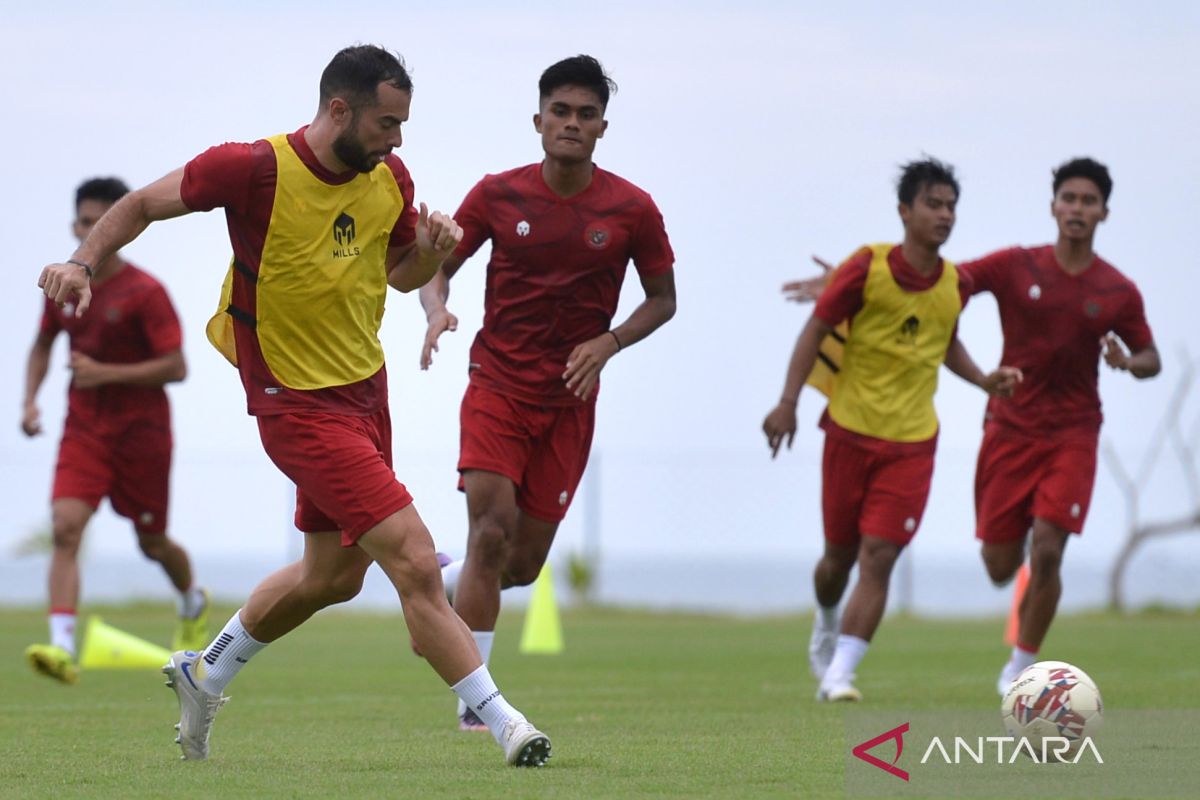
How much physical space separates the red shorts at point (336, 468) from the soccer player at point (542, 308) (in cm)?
190

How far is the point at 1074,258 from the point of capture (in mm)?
10844

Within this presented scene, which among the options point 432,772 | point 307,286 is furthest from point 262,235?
point 432,772

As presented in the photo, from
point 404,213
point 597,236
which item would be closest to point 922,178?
point 597,236

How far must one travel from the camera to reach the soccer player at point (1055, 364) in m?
10.6

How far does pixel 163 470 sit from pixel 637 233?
533cm

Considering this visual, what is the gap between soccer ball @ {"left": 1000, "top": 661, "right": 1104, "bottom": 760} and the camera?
6.54 m

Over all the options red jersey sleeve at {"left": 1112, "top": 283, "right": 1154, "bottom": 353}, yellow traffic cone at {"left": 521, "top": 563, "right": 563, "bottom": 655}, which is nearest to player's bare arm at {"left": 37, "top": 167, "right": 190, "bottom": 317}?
red jersey sleeve at {"left": 1112, "top": 283, "right": 1154, "bottom": 353}

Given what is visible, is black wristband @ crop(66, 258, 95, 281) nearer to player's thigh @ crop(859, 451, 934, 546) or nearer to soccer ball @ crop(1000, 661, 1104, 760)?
soccer ball @ crop(1000, 661, 1104, 760)

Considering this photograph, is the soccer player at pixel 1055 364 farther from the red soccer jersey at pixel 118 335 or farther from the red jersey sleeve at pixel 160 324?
the red soccer jersey at pixel 118 335

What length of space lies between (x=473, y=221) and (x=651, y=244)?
0.84 meters

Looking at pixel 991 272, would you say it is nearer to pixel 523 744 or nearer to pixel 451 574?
pixel 451 574

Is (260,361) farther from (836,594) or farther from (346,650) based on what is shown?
(346,650)

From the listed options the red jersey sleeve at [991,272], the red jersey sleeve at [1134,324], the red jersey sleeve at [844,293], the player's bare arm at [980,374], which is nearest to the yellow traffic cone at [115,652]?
the red jersey sleeve at [844,293]

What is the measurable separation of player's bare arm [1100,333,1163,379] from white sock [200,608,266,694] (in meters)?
5.41
